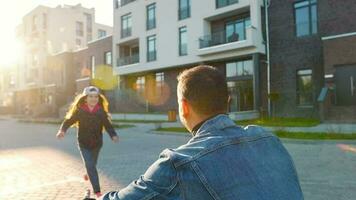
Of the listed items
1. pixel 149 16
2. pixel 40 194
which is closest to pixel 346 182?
pixel 40 194

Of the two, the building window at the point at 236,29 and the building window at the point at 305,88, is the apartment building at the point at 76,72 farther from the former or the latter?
the building window at the point at 305,88

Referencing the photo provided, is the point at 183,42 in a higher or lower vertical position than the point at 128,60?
higher

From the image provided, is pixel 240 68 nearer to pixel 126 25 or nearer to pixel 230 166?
pixel 126 25

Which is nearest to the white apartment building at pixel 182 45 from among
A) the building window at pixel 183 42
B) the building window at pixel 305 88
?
the building window at pixel 183 42

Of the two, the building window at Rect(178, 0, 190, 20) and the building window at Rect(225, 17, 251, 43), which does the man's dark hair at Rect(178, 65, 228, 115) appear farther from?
the building window at Rect(178, 0, 190, 20)

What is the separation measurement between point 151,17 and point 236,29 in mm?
9623

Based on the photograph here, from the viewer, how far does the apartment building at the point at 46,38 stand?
55619mm

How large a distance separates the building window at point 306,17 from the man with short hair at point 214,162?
74.4 feet

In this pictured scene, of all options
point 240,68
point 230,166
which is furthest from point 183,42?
point 230,166

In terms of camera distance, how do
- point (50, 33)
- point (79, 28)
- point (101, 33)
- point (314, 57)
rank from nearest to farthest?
point (314, 57) → point (50, 33) → point (79, 28) → point (101, 33)

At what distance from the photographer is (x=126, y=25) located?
115 feet

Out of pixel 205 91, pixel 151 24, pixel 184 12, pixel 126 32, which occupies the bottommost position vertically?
pixel 205 91

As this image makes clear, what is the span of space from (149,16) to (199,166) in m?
32.3

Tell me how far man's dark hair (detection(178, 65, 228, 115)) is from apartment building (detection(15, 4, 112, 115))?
5333 centimetres
